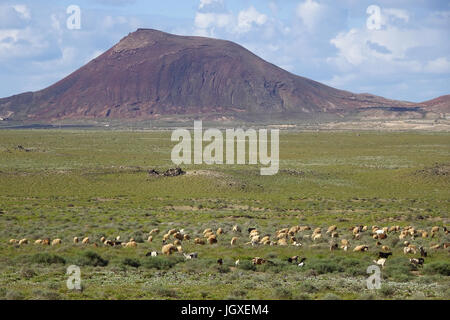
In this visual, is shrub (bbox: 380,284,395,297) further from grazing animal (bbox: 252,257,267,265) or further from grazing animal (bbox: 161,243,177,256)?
grazing animal (bbox: 161,243,177,256)

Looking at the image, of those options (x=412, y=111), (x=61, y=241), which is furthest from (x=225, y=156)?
(x=412, y=111)

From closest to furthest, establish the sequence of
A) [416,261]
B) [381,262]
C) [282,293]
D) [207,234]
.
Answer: [282,293], [381,262], [416,261], [207,234]

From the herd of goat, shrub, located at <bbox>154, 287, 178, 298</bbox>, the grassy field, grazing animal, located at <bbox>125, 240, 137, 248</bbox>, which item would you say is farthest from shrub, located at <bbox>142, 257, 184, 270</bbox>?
shrub, located at <bbox>154, 287, 178, 298</bbox>

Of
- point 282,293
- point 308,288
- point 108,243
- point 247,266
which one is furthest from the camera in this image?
point 108,243

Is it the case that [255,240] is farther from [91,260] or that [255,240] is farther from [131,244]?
[91,260]

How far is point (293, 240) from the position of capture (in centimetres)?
2123

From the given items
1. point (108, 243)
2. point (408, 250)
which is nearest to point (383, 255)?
point (408, 250)

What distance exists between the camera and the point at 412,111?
199500 millimetres

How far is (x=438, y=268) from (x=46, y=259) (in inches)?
455

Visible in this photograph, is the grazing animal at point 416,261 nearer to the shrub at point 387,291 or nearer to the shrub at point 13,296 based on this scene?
the shrub at point 387,291

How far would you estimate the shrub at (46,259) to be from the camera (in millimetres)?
17234

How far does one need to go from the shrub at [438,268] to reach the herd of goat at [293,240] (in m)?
0.82
